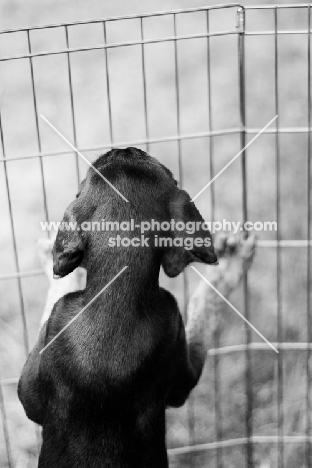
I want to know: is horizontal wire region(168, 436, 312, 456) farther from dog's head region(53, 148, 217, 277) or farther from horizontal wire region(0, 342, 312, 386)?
dog's head region(53, 148, 217, 277)

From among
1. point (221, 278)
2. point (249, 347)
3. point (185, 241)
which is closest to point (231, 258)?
point (221, 278)

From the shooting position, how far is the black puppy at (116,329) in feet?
5.67

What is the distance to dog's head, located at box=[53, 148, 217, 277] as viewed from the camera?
1.72m

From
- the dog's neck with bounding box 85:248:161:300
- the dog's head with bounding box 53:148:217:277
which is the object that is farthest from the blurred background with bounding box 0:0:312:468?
the dog's neck with bounding box 85:248:161:300

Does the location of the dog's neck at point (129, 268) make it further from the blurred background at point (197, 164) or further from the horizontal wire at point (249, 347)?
the horizontal wire at point (249, 347)

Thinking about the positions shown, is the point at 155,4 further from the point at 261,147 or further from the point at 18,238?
the point at 18,238

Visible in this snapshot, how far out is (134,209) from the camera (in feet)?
5.63

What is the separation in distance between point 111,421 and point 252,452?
1058 millimetres

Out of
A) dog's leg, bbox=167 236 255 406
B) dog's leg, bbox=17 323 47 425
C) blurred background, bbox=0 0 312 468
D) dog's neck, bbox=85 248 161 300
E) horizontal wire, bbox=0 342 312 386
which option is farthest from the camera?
blurred background, bbox=0 0 312 468

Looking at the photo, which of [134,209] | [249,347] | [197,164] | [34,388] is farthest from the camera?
[197,164]

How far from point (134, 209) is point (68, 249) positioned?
191mm

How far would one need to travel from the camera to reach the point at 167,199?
5.76 feet

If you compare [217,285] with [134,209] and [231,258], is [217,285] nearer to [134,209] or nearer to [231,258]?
[231,258]

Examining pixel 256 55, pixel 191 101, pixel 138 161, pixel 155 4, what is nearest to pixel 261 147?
pixel 191 101
